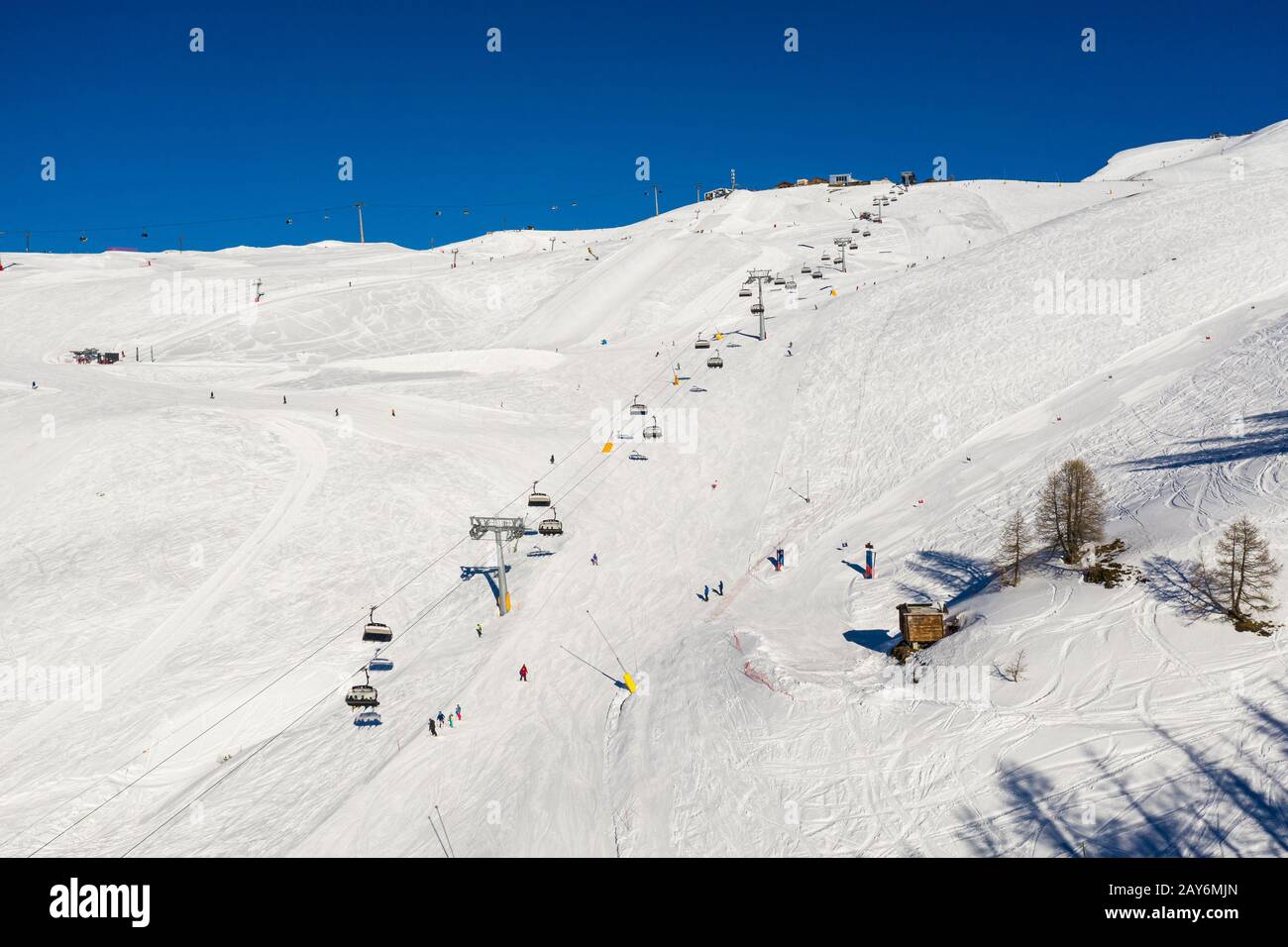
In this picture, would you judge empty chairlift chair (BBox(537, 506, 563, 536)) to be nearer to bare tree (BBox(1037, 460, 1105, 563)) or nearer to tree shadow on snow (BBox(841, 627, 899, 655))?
tree shadow on snow (BBox(841, 627, 899, 655))

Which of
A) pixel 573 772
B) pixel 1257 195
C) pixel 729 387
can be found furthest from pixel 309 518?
pixel 1257 195

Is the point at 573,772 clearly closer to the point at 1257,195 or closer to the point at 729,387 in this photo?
the point at 729,387

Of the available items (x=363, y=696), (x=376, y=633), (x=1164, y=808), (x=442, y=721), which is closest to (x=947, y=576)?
(x=1164, y=808)

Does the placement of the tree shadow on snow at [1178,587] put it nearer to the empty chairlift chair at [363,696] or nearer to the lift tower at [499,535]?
the lift tower at [499,535]

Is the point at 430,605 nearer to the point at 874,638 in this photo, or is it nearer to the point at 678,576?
the point at 678,576

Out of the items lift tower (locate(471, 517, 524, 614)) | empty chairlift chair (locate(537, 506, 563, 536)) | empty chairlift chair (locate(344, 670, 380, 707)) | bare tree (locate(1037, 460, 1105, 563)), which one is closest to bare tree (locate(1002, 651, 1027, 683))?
bare tree (locate(1037, 460, 1105, 563))

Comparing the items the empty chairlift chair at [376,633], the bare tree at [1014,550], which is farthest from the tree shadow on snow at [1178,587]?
the empty chairlift chair at [376,633]
